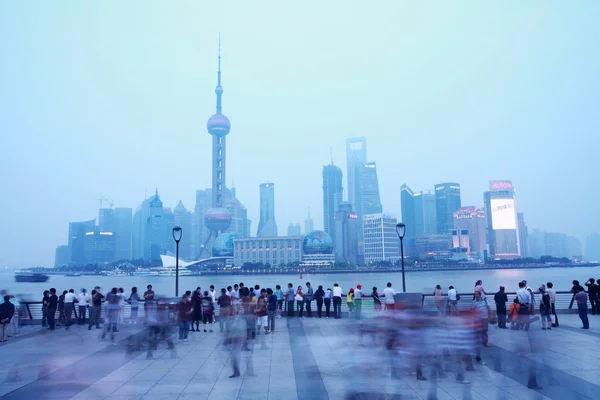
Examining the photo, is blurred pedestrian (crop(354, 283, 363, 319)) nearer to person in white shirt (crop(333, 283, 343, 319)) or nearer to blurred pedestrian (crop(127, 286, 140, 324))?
person in white shirt (crop(333, 283, 343, 319))

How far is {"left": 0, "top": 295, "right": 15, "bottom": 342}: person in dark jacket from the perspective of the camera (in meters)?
15.5

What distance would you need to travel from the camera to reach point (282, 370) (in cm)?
1156

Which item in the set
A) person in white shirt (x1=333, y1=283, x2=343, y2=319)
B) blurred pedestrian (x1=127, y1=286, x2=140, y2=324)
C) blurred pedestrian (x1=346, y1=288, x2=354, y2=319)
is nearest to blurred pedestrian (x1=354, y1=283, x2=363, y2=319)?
blurred pedestrian (x1=346, y1=288, x2=354, y2=319)

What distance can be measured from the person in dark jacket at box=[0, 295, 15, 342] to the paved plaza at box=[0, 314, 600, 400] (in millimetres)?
395

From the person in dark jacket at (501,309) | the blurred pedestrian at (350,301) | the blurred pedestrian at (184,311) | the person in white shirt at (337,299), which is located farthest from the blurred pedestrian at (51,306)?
the person in dark jacket at (501,309)

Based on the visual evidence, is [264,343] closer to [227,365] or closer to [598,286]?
[227,365]

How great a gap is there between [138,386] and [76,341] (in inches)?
288

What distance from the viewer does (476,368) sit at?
11.1 m

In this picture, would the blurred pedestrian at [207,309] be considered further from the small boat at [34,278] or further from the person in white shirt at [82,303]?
the small boat at [34,278]

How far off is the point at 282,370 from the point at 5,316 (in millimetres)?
10028

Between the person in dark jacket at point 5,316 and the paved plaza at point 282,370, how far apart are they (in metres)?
0.39

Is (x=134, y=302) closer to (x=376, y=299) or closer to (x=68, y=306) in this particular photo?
(x=68, y=306)

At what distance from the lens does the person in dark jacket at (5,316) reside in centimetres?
1546

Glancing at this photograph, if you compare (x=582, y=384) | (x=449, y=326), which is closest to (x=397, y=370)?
(x=449, y=326)
